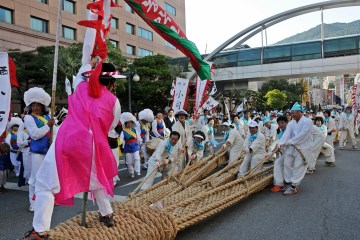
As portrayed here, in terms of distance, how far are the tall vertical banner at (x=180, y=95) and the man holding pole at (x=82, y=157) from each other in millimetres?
7091

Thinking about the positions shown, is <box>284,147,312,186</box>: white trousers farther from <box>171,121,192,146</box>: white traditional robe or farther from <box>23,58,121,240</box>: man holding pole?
<box>23,58,121,240</box>: man holding pole

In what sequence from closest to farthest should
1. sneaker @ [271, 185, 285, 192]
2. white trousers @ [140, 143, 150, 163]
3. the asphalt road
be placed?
the asphalt road, sneaker @ [271, 185, 285, 192], white trousers @ [140, 143, 150, 163]

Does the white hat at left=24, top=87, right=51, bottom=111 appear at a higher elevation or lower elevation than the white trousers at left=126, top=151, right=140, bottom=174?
higher

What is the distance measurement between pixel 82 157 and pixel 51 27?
91.4ft

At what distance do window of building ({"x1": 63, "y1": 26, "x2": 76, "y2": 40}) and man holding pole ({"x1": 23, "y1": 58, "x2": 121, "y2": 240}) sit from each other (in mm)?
27750

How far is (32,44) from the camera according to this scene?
25391 mm

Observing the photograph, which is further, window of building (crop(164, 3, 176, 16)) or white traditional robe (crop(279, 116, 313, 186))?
window of building (crop(164, 3, 176, 16))

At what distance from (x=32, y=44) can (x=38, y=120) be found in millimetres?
23218

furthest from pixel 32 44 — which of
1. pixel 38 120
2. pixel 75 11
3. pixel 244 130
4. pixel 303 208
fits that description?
pixel 303 208

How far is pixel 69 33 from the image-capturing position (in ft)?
95.0

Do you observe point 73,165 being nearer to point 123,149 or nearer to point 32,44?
point 123,149

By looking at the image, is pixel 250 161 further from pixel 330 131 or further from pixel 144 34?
pixel 144 34

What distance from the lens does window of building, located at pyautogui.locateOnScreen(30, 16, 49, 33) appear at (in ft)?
85.2

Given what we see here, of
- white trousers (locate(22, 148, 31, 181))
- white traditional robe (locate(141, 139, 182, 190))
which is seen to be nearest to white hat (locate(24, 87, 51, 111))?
white trousers (locate(22, 148, 31, 181))
